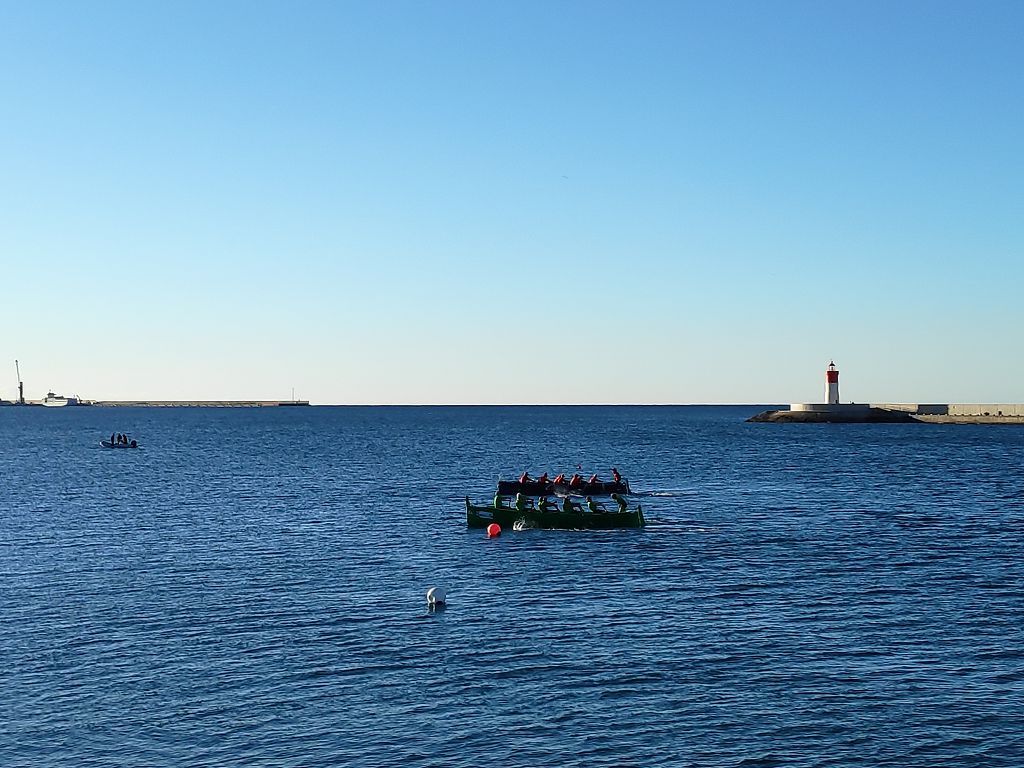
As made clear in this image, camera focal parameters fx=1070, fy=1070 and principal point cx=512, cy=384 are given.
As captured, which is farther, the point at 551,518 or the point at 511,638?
the point at 551,518

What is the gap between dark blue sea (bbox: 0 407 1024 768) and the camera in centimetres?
2592

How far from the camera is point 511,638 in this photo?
35469 millimetres

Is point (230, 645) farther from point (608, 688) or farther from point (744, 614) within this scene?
point (744, 614)

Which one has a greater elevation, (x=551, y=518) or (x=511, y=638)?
(x=551, y=518)

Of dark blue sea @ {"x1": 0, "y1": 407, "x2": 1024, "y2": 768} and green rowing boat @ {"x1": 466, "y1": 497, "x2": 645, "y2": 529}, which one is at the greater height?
green rowing boat @ {"x1": 466, "y1": 497, "x2": 645, "y2": 529}

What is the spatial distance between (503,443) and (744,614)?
152 metres

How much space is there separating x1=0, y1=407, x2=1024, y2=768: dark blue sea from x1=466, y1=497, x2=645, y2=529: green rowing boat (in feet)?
3.25

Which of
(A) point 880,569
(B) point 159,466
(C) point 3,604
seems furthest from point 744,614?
(B) point 159,466

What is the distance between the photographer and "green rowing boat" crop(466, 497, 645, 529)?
212 feet

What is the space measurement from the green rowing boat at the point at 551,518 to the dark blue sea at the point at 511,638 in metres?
0.99

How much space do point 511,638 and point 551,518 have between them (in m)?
29.8

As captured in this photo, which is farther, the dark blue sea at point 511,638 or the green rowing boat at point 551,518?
the green rowing boat at point 551,518

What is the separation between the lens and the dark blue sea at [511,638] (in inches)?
1021

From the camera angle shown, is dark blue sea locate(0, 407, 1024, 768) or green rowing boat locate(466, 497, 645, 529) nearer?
dark blue sea locate(0, 407, 1024, 768)
